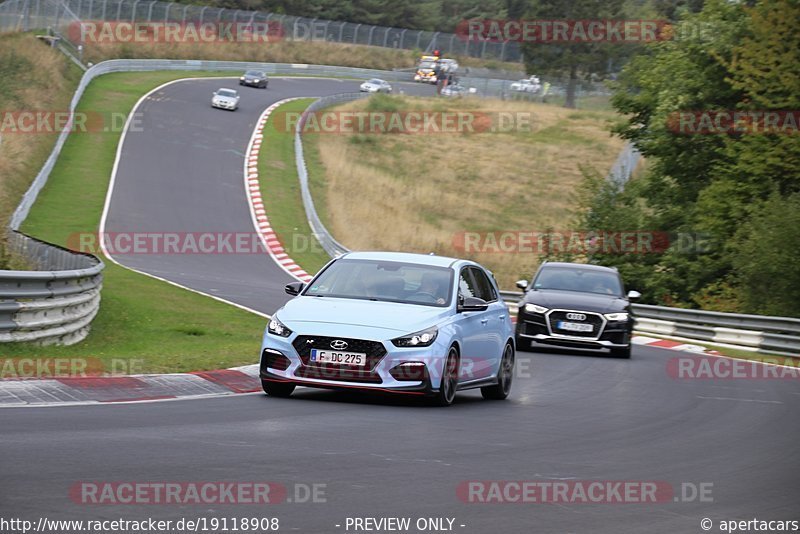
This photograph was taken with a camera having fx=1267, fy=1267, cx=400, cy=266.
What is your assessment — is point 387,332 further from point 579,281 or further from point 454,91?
point 454,91

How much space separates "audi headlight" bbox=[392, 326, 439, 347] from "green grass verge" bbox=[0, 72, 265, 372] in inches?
119

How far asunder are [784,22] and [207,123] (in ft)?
102

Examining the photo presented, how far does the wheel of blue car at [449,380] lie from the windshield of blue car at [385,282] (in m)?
0.65

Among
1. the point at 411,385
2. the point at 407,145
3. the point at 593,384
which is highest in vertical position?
the point at 411,385

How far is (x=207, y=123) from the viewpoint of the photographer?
60.7 metres

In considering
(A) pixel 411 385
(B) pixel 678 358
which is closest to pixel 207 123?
(B) pixel 678 358

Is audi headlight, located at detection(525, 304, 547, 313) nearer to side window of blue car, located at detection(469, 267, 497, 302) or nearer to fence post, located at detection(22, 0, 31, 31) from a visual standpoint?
side window of blue car, located at detection(469, 267, 497, 302)

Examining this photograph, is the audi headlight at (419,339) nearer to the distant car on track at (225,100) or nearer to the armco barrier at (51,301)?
the armco barrier at (51,301)

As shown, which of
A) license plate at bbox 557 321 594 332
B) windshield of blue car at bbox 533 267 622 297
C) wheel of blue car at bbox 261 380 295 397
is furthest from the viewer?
windshield of blue car at bbox 533 267 622 297

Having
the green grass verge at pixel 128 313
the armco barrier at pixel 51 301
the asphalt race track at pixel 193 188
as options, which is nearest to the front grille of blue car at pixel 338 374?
the green grass verge at pixel 128 313

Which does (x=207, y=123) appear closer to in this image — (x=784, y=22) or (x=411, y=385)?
(x=784, y=22)

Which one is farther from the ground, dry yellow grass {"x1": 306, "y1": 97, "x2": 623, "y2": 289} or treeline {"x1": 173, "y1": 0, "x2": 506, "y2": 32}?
treeline {"x1": 173, "y1": 0, "x2": 506, "y2": 32}

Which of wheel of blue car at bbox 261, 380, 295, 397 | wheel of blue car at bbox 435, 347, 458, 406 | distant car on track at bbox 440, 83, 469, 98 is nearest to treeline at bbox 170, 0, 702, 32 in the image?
distant car on track at bbox 440, 83, 469, 98

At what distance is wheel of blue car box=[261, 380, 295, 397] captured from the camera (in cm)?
1273
